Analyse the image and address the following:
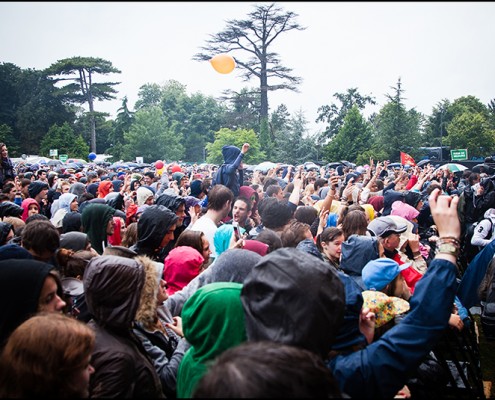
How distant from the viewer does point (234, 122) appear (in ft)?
163

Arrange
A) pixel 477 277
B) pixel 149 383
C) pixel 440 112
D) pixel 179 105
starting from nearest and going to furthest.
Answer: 1. pixel 149 383
2. pixel 477 277
3. pixel 440 112
4. pixel 179 105

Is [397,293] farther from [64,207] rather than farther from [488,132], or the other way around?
[488,132]

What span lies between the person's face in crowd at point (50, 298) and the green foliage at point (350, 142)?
3473cm

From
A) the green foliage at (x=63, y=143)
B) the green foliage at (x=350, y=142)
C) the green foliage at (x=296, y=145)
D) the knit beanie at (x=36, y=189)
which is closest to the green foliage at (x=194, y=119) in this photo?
the green foliage at (x=63, y=143)

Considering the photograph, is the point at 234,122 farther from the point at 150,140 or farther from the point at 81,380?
the point at 81,380

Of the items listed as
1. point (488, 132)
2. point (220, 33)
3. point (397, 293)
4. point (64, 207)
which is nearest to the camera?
point (397, 293)

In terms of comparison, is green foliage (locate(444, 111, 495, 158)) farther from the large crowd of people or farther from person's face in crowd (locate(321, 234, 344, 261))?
the large crowd of people

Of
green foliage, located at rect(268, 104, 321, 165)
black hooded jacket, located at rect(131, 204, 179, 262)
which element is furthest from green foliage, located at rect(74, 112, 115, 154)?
black hooded jacket, located at rect(131, 204, 179, 262)

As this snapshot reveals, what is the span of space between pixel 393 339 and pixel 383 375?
15 centimetres

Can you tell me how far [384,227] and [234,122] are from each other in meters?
46.1

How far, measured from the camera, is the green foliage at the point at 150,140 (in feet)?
181

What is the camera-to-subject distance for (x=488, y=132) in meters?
31.7

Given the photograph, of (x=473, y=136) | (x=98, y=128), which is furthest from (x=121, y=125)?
(x=473, y=136)

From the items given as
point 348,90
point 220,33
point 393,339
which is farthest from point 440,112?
point 393,339
